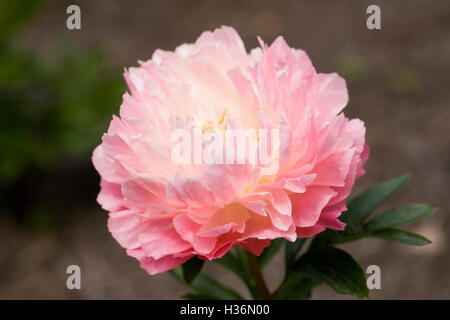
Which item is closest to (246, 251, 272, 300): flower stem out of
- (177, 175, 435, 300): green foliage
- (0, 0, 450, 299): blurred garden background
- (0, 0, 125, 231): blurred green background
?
(177, 175, 435, 300): green foliage

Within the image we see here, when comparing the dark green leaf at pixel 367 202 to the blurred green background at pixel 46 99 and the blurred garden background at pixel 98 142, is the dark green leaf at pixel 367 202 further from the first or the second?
the blurred green background at pixel 46 99

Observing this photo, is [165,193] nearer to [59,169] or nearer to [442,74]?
[59,169]

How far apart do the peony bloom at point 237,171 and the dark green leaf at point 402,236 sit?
0.46ft

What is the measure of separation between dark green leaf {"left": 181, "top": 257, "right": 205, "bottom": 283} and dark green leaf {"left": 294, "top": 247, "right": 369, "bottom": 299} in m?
0.17

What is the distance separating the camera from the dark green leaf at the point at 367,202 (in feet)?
2.85

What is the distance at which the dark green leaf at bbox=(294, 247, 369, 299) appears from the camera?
766 mm

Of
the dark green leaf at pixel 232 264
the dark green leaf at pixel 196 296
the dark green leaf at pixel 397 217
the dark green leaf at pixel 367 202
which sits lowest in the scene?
the dark green leaf at pixel 196 296

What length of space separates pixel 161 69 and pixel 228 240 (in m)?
0.29

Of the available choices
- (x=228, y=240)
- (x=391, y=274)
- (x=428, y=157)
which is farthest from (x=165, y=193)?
(x=428, y=157)

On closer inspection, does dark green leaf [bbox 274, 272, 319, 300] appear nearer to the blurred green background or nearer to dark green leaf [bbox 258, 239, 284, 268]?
dark green leaf [bbox 258, 239, 284, 268]

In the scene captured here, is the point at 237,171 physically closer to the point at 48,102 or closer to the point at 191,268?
the point at 191,268

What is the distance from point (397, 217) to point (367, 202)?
5 centimetres

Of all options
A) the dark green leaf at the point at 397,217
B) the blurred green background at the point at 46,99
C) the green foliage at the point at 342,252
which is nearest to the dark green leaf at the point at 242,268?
the green foliage at the point at 342,252

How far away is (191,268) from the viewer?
2.57 feet
